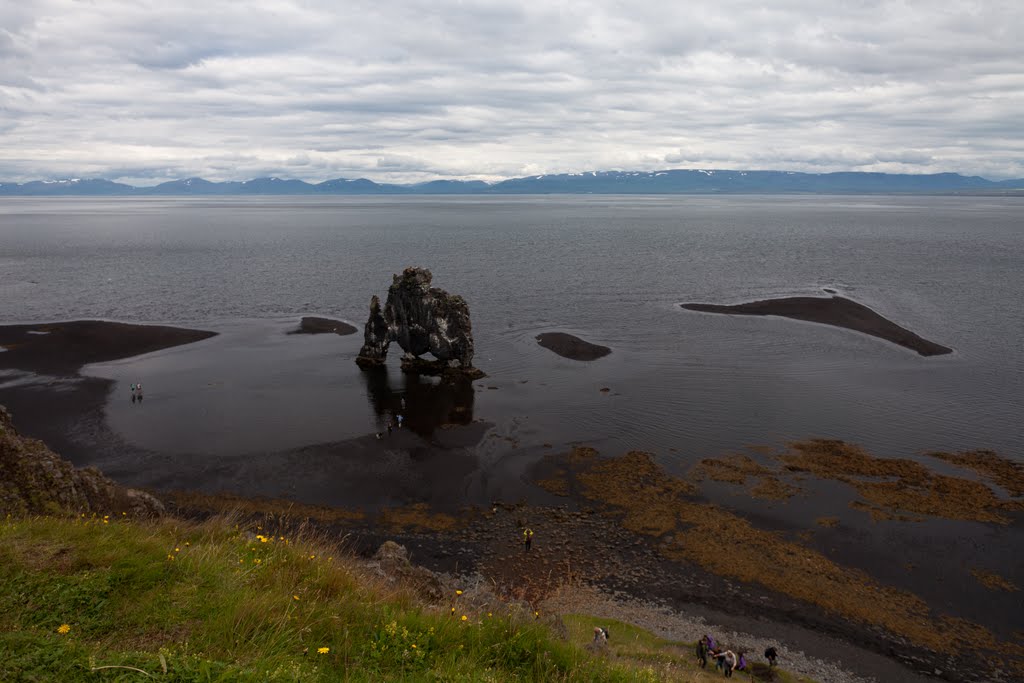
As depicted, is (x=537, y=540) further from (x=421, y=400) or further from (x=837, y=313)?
(x=837, y=313)

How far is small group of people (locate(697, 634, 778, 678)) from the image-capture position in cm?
2161

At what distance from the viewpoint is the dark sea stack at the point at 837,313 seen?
2618 inches

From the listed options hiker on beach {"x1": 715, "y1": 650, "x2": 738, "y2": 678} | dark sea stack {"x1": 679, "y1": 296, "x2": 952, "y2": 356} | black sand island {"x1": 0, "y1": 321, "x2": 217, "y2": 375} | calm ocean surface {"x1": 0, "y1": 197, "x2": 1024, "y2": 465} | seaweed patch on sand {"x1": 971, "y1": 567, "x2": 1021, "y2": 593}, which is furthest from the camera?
dark sea stack {"x1": 679, "y1": 296, "x2": 952, "y2": 356}

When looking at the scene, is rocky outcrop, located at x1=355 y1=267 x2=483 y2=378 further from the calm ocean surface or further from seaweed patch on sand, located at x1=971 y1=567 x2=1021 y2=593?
seaweed patch on sand, located at x1=971 y1=567 x2=1021 y2=593

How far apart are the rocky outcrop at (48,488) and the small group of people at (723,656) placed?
841 inches

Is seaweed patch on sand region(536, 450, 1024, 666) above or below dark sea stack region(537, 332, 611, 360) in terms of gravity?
below

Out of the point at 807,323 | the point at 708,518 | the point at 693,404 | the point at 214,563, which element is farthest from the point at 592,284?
the point at 214,563

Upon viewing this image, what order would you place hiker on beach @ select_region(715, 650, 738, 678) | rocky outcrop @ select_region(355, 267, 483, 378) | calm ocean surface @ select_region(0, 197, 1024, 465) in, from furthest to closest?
rocky outcrop @ select_region(355, 267, 483, 378), calm ocean surface @ select_region(0, 197, 1024, 465), hiker on beach @ select_region(715, 650, 738, 678)

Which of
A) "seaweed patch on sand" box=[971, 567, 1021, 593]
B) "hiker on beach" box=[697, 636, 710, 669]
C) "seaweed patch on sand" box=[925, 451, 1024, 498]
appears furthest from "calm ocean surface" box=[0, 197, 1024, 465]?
"hiker on beach" box=[697, 636, 710, 669]

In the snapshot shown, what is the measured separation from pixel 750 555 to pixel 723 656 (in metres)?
9.20

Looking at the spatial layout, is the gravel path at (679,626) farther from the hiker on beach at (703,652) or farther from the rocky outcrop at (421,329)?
the rocky outcrop at (421,329)

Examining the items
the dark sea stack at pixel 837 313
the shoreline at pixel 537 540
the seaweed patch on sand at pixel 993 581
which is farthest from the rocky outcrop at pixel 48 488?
the dark sea stack at pixel 837 313

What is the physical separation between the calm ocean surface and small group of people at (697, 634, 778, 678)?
715 inches

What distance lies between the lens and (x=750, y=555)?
29906 mm
